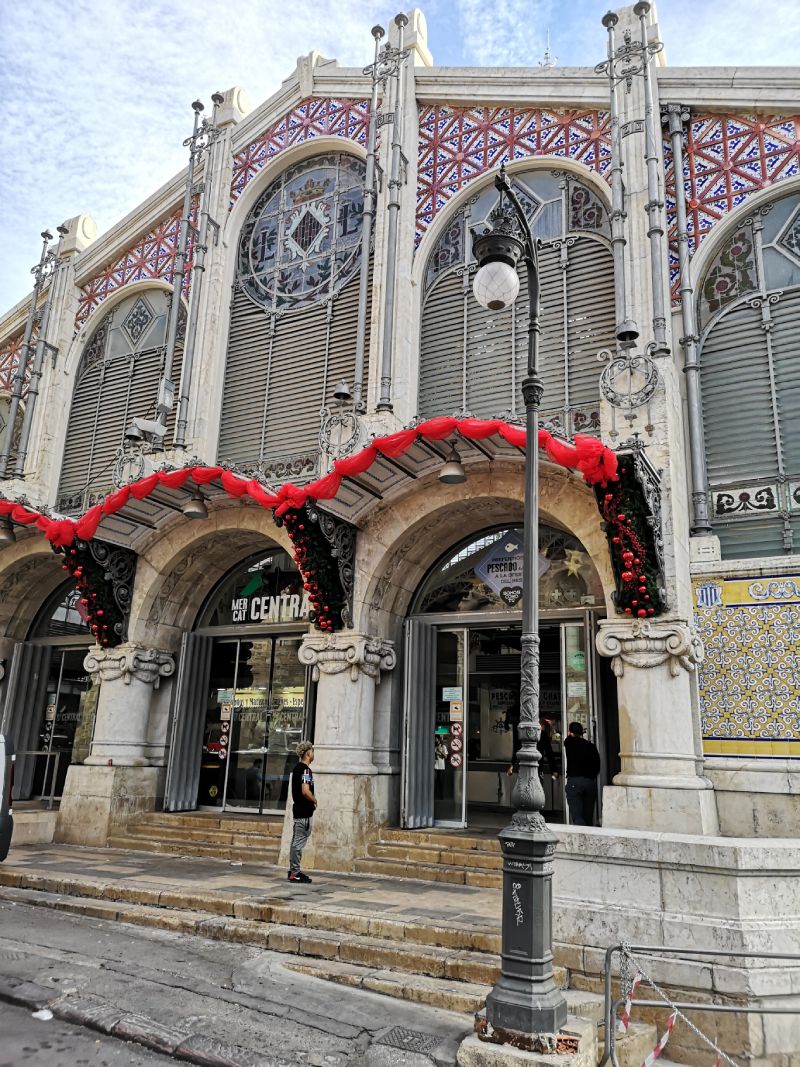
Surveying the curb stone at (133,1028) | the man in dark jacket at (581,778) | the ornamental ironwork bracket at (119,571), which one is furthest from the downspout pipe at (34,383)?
the man in dark jacket at (581,778)

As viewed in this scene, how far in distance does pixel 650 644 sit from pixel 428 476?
3802mm

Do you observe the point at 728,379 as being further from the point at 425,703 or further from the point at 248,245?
the point at 248,245

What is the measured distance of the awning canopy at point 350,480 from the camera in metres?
8.93

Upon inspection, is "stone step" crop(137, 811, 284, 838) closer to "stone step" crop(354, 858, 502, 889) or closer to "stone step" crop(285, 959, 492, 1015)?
"stone step" crop(354, 858, 502, 889)

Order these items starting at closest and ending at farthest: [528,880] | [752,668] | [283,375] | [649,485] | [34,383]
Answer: [528,880]
[649,485]
[752,668]
[283,375]
[34,383]

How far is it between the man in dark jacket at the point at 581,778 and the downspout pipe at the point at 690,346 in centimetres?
309

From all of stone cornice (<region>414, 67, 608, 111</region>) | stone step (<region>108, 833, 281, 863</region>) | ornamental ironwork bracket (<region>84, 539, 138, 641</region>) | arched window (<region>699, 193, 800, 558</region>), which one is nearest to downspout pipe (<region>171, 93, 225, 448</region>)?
ornamental ironwork bracket (<region>84, 539, 138, 641</region>)

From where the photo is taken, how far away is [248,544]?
1375 cm

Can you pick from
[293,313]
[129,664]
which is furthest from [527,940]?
[293,313]

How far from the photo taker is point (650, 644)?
29.6 feet

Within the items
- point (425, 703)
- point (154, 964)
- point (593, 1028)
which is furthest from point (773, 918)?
point (425, 703)

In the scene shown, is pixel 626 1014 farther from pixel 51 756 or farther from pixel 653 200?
pixel 51 756

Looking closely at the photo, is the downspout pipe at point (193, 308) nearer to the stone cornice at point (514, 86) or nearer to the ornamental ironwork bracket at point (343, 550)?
the ornamental ironwork bracket at point (343, 550)

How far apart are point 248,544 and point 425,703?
4289 millimetres
